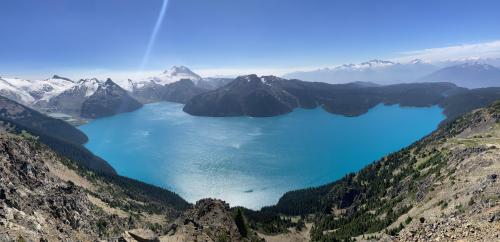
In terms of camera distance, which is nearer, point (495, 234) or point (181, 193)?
point (495, 234)

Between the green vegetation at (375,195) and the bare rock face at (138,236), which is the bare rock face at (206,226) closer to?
the bare rock face at (138,236)

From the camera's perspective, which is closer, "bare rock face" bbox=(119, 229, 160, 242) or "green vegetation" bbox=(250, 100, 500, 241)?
"bare rock face" bbox=(119, 229, 160, 242)

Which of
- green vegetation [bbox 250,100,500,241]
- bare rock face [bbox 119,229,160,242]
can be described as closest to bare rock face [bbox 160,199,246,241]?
bare rock face [bbox 119,229,160,242]

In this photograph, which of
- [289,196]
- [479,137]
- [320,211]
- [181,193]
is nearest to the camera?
[479,137]

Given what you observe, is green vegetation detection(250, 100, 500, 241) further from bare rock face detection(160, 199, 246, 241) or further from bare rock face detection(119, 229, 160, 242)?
bare rock face detection(119, 229, 160, 242)

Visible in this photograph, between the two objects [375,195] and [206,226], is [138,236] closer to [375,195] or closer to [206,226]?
[206,226]

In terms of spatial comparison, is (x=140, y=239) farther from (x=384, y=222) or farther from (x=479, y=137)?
(x=479, y=137)

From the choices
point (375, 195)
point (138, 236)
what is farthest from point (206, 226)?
point (375, 195)

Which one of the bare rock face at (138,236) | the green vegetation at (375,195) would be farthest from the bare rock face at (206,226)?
the green vegetation at (375,195)

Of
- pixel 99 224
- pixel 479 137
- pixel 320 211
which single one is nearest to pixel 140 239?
pixel 99 224
